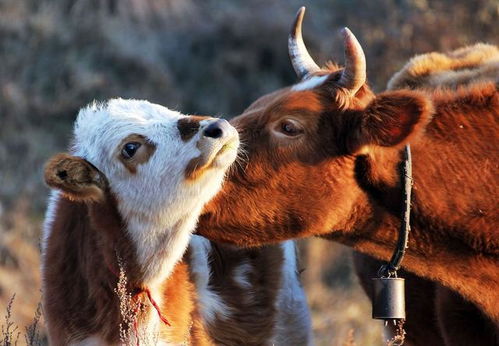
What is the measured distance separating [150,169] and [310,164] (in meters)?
0.90

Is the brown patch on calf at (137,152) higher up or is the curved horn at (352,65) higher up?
the curved horn at (352,65)

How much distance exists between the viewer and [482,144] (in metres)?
6.18

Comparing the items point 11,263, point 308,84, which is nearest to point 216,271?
point 308,84

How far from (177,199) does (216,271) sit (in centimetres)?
109

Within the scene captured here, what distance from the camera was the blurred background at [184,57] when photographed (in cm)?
1544

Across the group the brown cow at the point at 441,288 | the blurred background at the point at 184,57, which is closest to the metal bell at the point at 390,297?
the brown cow at the point at 441,288

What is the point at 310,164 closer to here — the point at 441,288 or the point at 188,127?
the point at 188,127

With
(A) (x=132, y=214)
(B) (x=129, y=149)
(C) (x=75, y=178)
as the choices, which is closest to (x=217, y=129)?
(B) (x=129, y=149)

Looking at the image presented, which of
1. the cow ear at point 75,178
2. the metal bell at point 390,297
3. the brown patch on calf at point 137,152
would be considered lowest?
the metal bell at point 390,297

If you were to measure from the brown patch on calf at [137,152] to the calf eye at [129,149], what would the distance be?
0.01 meters

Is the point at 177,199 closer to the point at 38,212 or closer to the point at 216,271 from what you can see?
the point at 216,271

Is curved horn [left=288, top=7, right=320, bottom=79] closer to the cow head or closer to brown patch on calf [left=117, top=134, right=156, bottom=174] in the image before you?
the cow head

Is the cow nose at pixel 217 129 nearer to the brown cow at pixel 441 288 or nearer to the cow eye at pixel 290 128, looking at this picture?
the cow eye at pixel 290 128

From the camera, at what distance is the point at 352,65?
6.03 meters
